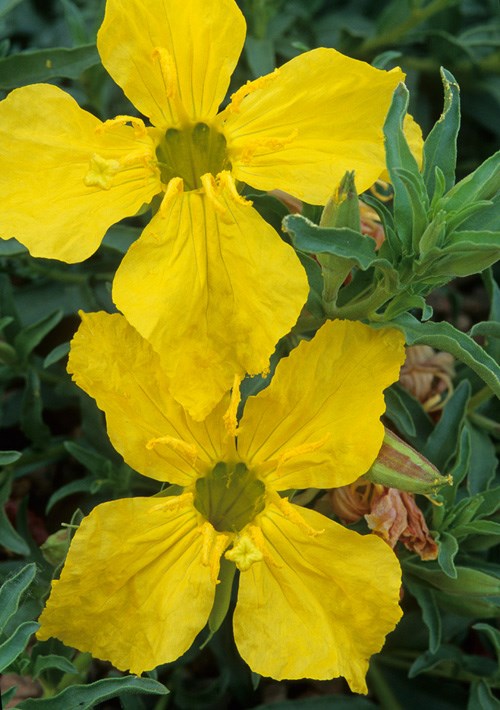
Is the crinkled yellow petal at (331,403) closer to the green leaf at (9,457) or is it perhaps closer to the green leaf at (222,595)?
the green leaf at (222,595)

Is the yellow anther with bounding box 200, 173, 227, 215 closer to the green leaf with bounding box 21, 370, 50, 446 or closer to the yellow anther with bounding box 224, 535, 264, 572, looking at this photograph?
the yellow anther with bounding box 224, 535, 264, 572

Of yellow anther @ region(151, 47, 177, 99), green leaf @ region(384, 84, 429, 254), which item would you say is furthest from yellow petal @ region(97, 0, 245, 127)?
green leaf @ region(384, 84, 429, 254)

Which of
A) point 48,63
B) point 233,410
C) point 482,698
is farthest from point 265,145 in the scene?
point 482,698

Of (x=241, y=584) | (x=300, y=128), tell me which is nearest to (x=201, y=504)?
(x=241, y=584)

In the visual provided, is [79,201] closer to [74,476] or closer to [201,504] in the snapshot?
[201,504]

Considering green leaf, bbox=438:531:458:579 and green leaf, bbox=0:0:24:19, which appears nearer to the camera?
green leaf, bbox=438:531:458:579

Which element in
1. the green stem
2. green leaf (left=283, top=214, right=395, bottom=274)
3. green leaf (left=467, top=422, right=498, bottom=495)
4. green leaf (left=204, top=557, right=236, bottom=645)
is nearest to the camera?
green leaf (left=283, top=214, right=395, bottom=274)
